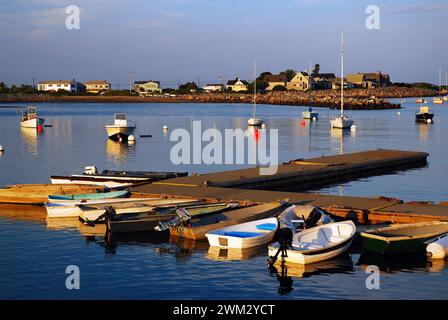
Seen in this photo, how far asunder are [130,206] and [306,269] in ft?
26.9

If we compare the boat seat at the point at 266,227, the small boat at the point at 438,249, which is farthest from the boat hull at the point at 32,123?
the small boat at the point at 438,249

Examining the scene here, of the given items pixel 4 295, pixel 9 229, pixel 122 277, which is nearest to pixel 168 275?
pixel 122 277

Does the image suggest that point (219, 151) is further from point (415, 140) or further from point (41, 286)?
point (41, 286)

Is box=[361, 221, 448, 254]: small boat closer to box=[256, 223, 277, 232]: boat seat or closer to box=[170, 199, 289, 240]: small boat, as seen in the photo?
box=[256, 223, 277, 232]: boat seat

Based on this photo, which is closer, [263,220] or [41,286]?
[41,286]

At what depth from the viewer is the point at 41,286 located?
58.2 feet

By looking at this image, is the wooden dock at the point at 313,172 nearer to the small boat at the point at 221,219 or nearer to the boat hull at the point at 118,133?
the small boat at the point at 221,219

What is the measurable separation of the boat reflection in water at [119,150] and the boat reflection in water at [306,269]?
2976cm

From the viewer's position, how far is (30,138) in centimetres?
7181

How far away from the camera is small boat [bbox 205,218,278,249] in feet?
69.2

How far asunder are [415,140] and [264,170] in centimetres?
3920

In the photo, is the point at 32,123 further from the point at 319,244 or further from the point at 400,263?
the point at 400,263

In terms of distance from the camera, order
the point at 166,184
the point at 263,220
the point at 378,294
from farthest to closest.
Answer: the point at 166,184, the point at 263,220, the point at 378,294

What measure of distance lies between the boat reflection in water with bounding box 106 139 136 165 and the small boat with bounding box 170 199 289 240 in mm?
24778
